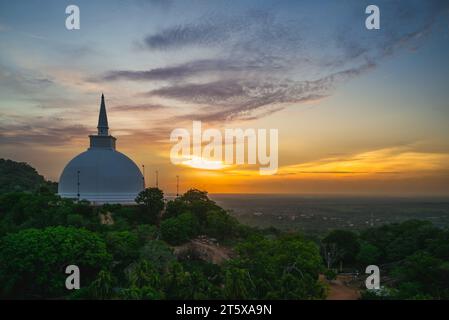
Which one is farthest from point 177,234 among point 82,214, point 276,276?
point 276,276

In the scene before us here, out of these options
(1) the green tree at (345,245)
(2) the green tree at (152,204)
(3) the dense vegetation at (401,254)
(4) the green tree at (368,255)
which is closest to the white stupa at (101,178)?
(2) the green tree at (152,204)

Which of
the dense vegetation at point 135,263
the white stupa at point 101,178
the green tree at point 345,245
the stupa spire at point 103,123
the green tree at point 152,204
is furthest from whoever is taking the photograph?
the stupa spire at point 103,123

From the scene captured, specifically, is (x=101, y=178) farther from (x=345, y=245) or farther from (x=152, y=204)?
(x=345, y=245)

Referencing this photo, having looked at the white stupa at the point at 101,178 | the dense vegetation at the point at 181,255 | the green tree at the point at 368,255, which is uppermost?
the white stupa at the point at 101,178

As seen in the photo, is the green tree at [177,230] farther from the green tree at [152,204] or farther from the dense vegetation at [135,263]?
the green tree at [152,204]

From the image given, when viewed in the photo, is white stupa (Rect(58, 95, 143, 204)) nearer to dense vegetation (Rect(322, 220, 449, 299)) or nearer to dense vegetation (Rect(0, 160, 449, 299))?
dense vegetation (Rect(0, 160, 449, 299))

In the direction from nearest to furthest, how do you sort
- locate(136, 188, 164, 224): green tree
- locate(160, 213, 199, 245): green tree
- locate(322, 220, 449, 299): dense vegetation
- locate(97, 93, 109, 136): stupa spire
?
locate(322, 220, 449, 299): dense vegetation < locate(160, 213, 199, 245): green tree < locate(136, 188, 164, 224): green tree < locate(97, 93, 109, 136): stupa spire

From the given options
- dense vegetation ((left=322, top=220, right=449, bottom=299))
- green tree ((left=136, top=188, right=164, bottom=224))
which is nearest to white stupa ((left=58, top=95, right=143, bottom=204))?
green tree ((left=136, top=188, right=164, bottom=224))
